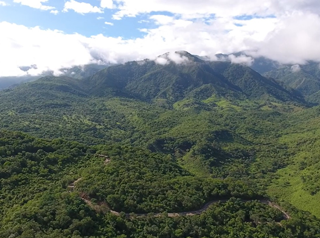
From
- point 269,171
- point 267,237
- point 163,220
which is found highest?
point 163,220

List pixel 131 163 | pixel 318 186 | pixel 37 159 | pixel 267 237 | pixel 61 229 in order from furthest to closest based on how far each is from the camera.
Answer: pixel 318 186, pixel 131 163, pixel 37 159, pixel 267 237, pixel 61 229

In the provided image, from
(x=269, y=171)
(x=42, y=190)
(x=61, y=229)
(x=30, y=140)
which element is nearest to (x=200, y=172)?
(x=269, y=171)

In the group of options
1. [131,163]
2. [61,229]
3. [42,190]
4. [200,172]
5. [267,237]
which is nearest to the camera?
[61,229]

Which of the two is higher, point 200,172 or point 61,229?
point 61,229

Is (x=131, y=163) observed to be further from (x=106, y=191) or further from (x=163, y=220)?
(x=163, y=220)

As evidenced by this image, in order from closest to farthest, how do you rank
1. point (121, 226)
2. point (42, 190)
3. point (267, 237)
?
1. point (121, 226)
2. point (267, 237)
3. point (42, 190)

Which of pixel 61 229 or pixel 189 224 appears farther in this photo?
pixel 189 224

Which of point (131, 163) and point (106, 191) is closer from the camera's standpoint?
point (106, 191)

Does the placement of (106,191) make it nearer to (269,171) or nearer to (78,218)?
(78,218)

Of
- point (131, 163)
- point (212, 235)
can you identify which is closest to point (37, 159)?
point (131, 163)
